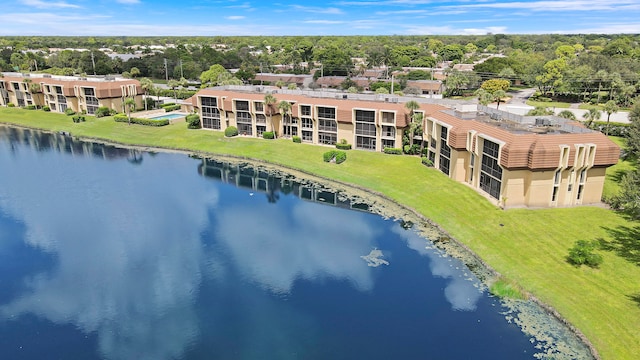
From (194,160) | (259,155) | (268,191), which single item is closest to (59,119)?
(194,160)

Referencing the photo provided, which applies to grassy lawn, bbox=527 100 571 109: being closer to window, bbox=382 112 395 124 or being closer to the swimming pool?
window, bbox=382 112 395 124

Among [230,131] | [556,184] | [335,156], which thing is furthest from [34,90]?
[556,184]

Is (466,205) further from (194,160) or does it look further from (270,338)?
(194,160)

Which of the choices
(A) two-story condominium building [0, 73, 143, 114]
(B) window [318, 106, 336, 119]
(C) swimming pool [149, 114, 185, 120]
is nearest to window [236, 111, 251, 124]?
(B) window [318, 106, 336, 119]

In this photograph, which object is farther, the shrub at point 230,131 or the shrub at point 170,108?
the shrub at point 170,108

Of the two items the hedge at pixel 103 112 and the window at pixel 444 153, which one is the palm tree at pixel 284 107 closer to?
the window at pixel 444 153

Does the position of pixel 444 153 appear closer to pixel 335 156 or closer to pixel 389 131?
pixel 389 131

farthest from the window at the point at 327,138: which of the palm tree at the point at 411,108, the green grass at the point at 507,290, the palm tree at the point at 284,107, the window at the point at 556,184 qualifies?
the green grass at the point at 507,290
